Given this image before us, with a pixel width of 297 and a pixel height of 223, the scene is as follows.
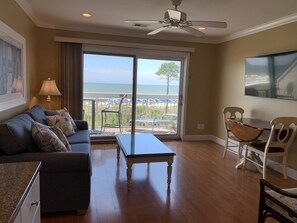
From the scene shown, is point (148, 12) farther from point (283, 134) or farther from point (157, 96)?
point (283, 134)

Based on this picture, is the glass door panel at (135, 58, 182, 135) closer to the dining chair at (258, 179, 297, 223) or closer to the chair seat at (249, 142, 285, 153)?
the chair seat at (249, 142, 285, 153)

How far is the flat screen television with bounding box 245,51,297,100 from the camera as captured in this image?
334 centimetres

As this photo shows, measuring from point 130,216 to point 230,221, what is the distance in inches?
37.9

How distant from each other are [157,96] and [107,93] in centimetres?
121

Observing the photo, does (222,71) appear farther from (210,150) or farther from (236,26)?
(210,150)

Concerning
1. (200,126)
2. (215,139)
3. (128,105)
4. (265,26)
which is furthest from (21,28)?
(215,139)

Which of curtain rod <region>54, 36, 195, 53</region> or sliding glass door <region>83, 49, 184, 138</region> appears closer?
curtain rod <region>54, 36, 195, 53</region>

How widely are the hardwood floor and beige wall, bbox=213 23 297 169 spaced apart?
3.15 feet

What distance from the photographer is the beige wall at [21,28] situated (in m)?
2.60

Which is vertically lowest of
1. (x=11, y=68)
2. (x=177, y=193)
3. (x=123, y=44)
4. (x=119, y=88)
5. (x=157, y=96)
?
(x=177, y=193)

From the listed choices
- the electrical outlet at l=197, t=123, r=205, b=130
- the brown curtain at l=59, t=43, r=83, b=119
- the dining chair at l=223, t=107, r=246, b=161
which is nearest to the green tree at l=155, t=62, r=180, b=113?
the electrical outlet at l=197, t=123, r=205, b=130

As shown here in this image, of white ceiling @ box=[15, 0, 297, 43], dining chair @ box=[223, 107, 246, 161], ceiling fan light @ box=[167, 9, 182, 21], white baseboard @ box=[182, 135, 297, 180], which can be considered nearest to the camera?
ceiling fan light @ box=[167, 9, 182, 21]

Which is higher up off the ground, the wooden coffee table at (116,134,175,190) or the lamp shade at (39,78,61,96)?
the lamp shade at (39,78,61,96)

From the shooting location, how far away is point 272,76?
12.0 ft
